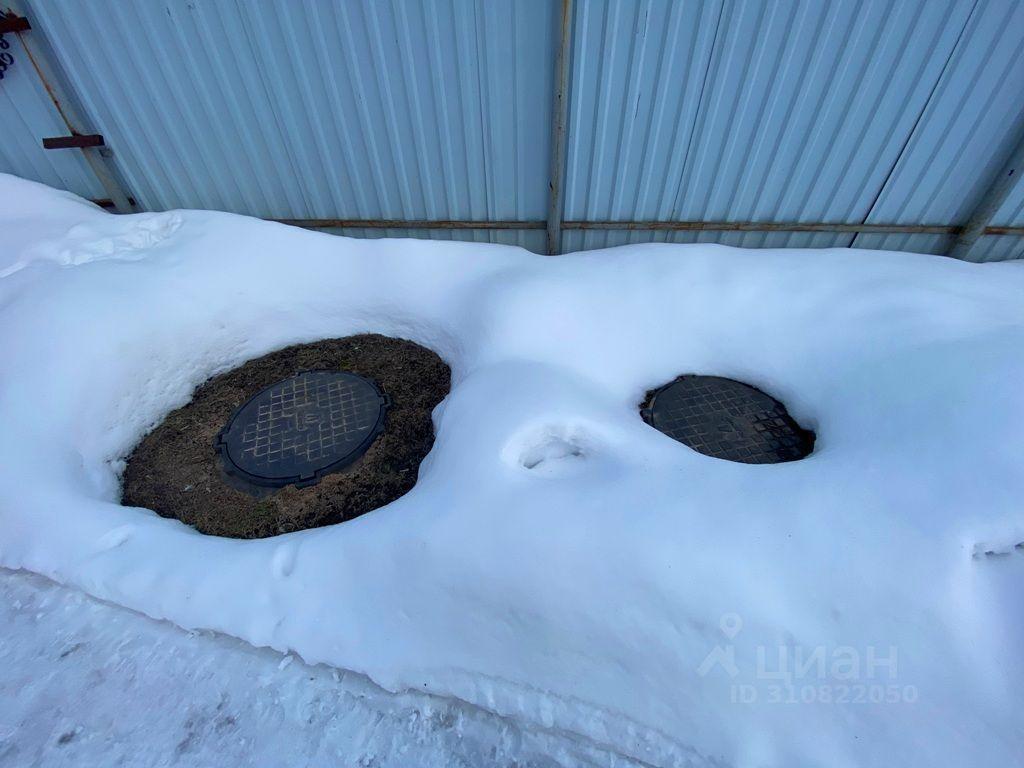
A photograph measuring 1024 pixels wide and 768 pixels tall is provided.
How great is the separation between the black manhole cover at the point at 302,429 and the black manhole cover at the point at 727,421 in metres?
1.79

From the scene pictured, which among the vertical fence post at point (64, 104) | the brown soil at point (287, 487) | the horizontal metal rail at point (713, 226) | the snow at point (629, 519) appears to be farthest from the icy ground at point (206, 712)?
the vertical fence post at point (64, 104)

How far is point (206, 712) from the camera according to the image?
6.02ft

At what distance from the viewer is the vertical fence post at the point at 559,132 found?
10.2 feet

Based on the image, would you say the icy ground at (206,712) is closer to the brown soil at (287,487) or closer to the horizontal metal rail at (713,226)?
the brown soil at (287,487)

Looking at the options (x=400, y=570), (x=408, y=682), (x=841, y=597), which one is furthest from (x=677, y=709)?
(x=400, y=570)

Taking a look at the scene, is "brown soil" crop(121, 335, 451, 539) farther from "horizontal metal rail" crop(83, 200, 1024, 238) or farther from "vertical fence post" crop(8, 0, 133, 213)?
"vertical fence post" crop(8, 0, 133, 213)

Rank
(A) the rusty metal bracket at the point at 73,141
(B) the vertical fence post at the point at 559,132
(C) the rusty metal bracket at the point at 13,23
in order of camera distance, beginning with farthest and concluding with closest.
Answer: (A) the rusty metal bracket at the point at 73,141 < (C) the rusty metal bracket at the point at 13,23 < (B) the vertical fence post at the point at 559,132

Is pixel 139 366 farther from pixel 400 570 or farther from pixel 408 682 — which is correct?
pixel 408 682

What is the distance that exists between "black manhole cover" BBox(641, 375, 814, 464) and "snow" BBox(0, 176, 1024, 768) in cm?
10

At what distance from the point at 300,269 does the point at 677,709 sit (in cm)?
366

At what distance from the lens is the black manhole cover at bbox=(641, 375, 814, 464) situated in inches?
109

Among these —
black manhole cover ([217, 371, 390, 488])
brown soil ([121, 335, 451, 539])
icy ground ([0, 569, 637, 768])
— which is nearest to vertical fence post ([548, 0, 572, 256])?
brown soil ([121, 335, 451, 539])

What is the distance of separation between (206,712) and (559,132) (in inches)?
150

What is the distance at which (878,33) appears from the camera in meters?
3.12
